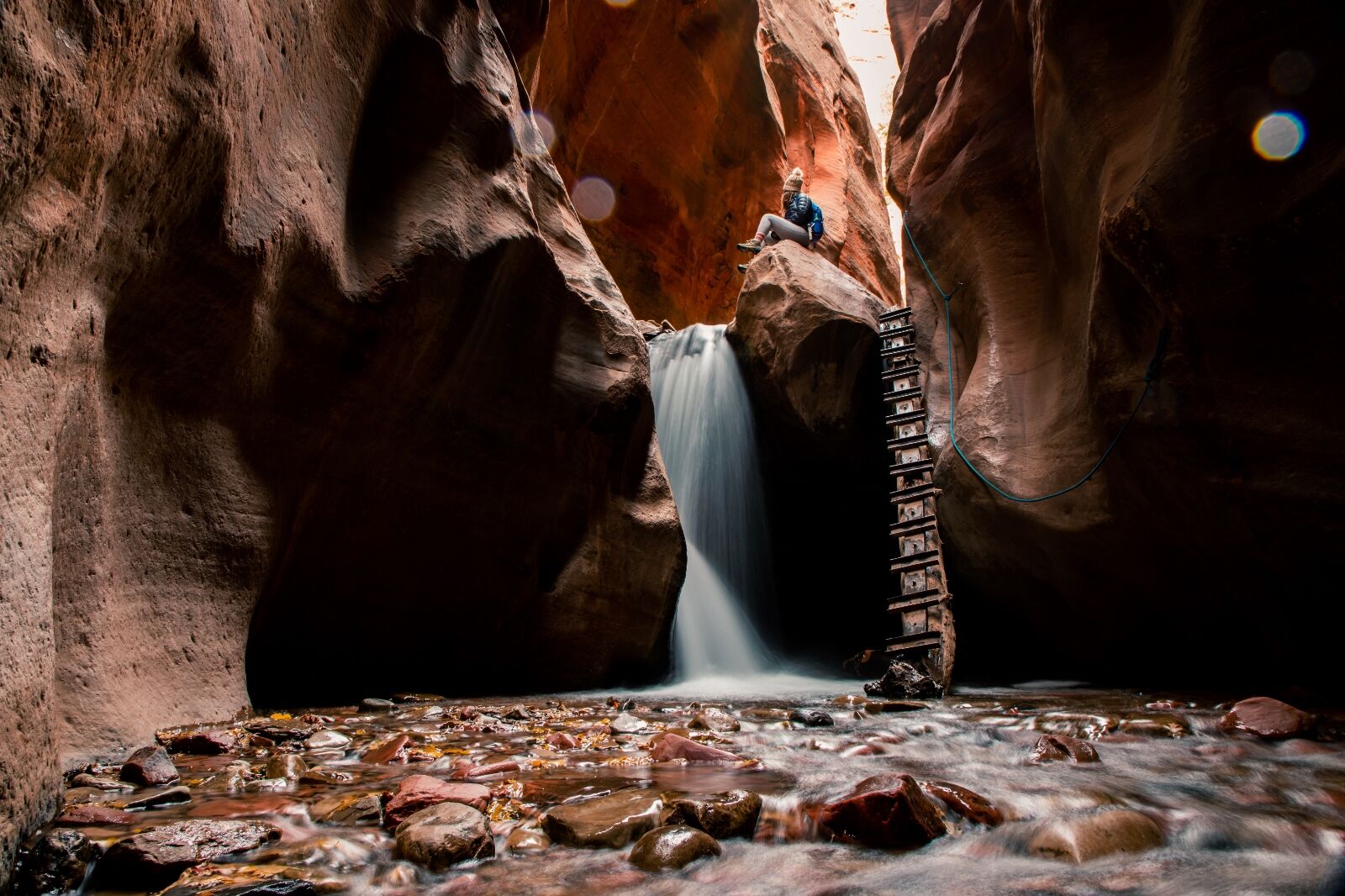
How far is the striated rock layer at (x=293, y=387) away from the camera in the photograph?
2.11 meters

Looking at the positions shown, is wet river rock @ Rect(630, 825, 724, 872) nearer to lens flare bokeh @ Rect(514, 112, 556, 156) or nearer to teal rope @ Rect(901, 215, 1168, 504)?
teal rope @ Rect(901, 215, 1168, 504)

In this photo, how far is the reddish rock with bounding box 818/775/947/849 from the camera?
1934 mm

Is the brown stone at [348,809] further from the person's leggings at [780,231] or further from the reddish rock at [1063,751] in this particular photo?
the person's leggings at [780,231]

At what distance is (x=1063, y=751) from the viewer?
302 cm

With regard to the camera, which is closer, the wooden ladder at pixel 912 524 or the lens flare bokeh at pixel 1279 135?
the lens flare bokeh at pixel 1279 135

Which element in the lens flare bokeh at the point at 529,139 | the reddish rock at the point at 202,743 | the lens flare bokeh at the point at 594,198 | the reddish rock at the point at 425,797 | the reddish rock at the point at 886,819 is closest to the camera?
the reddish rock at the point at 886,819

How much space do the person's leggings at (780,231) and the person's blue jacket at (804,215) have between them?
2.44 ft

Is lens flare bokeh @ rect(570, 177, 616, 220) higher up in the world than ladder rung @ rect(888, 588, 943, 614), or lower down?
higher up

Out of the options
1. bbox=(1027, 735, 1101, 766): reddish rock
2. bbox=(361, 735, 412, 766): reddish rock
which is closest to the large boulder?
bbox=(1027, 735, 1101, 766): reddish rock

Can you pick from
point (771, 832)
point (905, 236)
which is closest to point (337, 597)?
point (771, 832)

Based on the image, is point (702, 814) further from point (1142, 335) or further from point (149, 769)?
point (1142, 335)

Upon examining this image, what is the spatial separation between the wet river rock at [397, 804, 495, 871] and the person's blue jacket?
12.3 m

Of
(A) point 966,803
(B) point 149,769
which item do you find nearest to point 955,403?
(A) point 966,803

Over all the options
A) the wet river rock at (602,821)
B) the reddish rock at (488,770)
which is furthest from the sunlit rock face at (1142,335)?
the reddish rock at (488,770)
